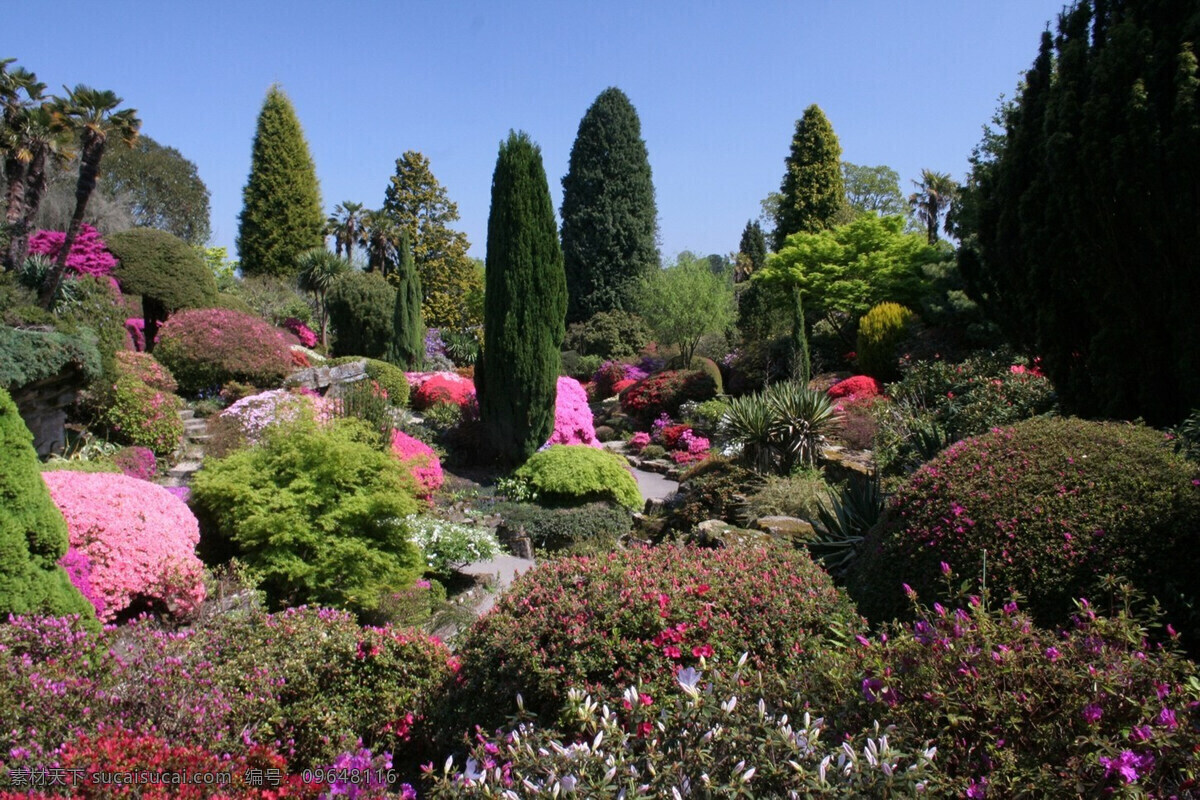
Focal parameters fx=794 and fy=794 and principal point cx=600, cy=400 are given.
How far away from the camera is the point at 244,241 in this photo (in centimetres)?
3341

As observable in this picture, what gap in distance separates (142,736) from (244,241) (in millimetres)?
33956

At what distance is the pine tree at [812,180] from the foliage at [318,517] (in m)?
24.8

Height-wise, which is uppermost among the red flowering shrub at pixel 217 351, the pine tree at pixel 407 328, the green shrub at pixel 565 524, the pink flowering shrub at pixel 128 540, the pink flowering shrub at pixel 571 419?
the pine tree at pixel 407 328

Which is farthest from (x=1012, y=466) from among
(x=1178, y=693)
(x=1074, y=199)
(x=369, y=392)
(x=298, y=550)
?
(x=369, y=392)

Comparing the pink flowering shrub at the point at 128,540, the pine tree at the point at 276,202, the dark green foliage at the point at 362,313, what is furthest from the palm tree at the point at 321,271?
the pink flowering shrub at the point at 128,540

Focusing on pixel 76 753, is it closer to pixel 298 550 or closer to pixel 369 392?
pixel 298 550

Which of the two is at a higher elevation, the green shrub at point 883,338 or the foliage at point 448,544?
the green shrub at point 883,338

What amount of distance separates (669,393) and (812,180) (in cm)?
1330

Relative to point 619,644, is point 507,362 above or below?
above

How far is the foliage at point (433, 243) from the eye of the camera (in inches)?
1457

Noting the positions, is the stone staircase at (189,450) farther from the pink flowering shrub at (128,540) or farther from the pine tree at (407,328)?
the pine tree at (407,328)

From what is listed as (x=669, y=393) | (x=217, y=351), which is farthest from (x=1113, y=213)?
(x=217, y=351)

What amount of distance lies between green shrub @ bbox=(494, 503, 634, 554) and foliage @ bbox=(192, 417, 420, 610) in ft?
11.4

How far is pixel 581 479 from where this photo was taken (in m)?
11.2
